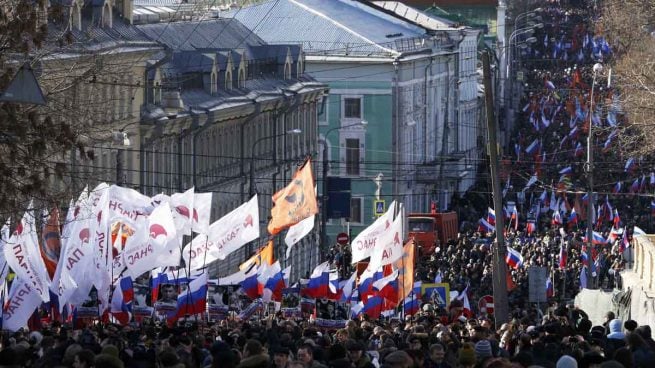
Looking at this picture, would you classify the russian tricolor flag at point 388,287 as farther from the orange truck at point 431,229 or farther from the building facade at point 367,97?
the building facade at point 367,97

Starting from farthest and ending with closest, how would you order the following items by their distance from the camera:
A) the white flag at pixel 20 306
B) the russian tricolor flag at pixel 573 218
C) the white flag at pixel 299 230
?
the russian tricolor flag at pixel 573 218
the white flag at pixel 299 230
the white flag at pixel 20 306

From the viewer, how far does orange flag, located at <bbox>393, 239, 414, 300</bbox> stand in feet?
104

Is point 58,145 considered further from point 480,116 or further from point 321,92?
point 480,116

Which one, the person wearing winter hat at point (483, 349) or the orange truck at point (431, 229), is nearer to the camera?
the person wearing winter hat at point (483, 349)

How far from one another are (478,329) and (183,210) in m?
10.6

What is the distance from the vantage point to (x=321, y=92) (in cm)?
6962

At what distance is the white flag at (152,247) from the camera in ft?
95.9

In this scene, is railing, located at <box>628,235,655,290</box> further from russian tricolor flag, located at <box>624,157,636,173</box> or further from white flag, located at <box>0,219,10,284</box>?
russian tricolor flag, located at <box>624,157,636,173</box>

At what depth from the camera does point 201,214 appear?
3297 cm

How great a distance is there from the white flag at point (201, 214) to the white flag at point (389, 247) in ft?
8.03

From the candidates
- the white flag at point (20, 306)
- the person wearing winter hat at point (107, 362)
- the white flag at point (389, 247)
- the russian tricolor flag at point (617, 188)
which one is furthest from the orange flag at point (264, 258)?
the russian tricolor flag at point (617, 188)

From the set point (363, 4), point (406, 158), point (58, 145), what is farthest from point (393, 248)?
point (363, 4)

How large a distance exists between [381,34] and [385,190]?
6470 mm

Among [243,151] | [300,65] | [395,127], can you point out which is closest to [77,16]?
[243,151]
